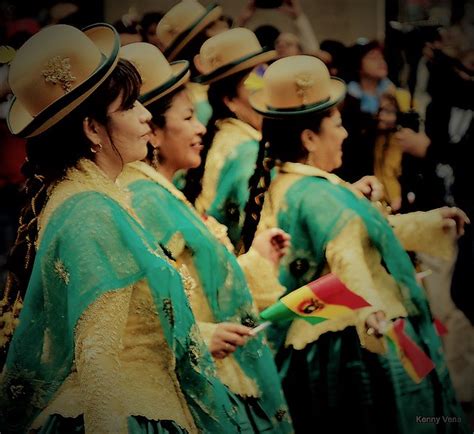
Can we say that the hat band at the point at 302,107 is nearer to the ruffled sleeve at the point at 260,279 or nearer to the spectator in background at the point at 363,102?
the spectator in background at the point at 363,102

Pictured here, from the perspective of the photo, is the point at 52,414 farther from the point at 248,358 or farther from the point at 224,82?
the point at 224,82

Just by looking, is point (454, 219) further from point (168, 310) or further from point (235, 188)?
point (168, 310)

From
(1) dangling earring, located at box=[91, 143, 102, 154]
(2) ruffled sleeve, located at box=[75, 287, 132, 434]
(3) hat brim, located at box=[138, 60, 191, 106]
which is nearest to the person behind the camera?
(2) ruffled sleeve, located at box=[75, 287, 132, 434]

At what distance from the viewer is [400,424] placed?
330 cm

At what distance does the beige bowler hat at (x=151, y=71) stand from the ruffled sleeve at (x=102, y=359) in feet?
2.21

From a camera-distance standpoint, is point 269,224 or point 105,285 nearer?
point 105,285

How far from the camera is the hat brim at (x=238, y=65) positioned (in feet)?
10.6

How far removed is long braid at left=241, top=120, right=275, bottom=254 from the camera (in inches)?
127

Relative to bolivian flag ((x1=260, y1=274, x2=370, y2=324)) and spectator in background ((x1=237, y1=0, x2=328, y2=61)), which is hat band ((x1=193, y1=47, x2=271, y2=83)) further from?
bolivian flag ((x1=260, y1=274, x2=370, y2=324))

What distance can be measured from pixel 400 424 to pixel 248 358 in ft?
1.92

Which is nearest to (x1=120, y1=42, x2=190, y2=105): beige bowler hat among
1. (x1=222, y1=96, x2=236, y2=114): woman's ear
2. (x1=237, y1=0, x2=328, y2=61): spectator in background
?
(x1=222, y1=96, x2=236, y2=114): woman's ear

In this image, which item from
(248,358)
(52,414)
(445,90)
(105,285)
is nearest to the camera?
(105,285)

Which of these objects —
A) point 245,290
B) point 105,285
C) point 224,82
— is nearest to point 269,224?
point 245,290

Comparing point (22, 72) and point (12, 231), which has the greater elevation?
point (22, 72)
